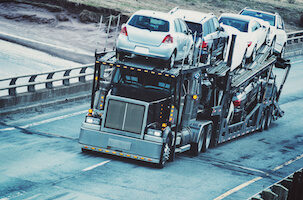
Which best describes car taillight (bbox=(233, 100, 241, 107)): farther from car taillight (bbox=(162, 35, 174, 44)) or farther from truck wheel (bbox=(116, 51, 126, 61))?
truck wheel (bbox=(116, 51, 126, 61))

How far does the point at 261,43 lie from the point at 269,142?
12.4 feet

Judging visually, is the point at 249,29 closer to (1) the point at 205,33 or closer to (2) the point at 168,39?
(1) the point at 205,33

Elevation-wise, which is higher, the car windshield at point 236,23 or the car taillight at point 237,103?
the car windshield at point 236,23

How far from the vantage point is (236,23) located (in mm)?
22922

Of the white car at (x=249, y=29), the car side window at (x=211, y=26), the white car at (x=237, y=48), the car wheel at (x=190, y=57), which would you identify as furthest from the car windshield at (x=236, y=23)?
the car wheel at (x=190, y=57)

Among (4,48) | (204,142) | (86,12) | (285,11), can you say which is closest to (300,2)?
(285,11)

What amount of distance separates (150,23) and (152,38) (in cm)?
48

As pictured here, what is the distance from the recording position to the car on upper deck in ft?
61.7

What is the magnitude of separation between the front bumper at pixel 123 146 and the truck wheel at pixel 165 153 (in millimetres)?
170

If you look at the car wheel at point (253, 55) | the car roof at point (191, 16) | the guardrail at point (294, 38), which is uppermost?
the car roof at point (191, 16)

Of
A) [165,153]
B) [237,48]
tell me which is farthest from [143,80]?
[237,48]

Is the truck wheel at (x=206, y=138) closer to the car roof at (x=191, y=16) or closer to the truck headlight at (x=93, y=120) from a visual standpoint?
the car roof at (x=191, y=16)

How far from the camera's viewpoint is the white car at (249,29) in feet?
74.1

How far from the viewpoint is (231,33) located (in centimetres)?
2164
